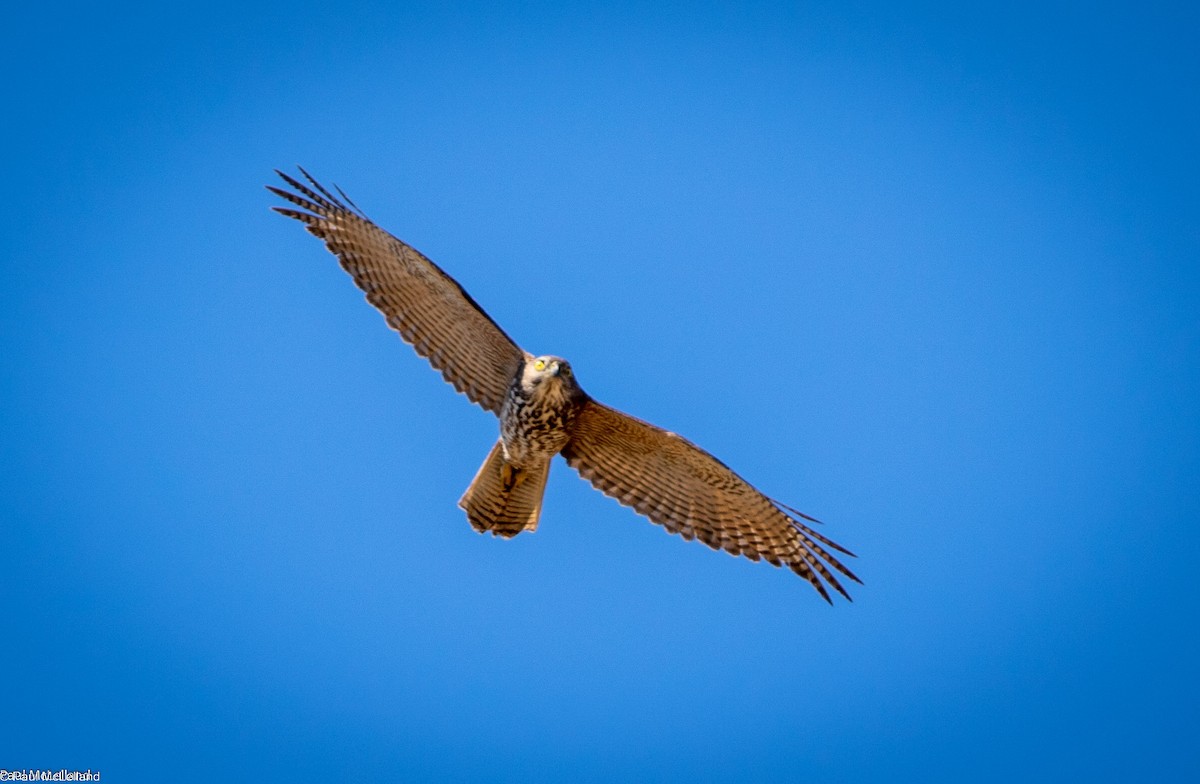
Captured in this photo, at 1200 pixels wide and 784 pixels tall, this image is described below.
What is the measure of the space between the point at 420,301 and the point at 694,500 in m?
2.92

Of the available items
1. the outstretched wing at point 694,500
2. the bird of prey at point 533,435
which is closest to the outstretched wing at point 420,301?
the bird of prey at point 533,435

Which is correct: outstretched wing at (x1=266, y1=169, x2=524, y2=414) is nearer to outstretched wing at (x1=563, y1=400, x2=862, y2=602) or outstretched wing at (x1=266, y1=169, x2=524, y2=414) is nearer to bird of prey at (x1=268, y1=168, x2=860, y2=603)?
bird of prey at (x1=268, y1=168, x2=860, y2=603)

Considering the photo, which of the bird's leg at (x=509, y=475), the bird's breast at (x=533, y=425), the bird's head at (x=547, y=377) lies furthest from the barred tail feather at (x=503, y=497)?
the bird's head at (x=547, y=377)

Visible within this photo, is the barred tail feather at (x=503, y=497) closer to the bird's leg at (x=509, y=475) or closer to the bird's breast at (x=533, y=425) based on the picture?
the bird's leg at (x=509, y=475)

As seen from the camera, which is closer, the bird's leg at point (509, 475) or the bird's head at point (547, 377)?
the bird's head at point (547, 377)

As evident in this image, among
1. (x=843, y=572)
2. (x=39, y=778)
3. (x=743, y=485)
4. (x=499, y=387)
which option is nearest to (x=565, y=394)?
(x=499, y=387)

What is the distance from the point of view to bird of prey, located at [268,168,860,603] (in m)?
11.0

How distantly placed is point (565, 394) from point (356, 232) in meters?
2.20

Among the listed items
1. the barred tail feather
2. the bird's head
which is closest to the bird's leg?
the barred tail feather

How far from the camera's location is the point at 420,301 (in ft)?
37.2

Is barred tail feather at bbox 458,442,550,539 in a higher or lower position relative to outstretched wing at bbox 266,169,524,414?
lower

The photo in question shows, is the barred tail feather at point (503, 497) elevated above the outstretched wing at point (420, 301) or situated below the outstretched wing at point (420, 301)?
below

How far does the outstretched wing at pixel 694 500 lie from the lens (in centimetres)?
1152

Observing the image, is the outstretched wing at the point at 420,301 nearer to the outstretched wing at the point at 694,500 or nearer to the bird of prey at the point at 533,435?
the bird of prey at the point at 533,435
